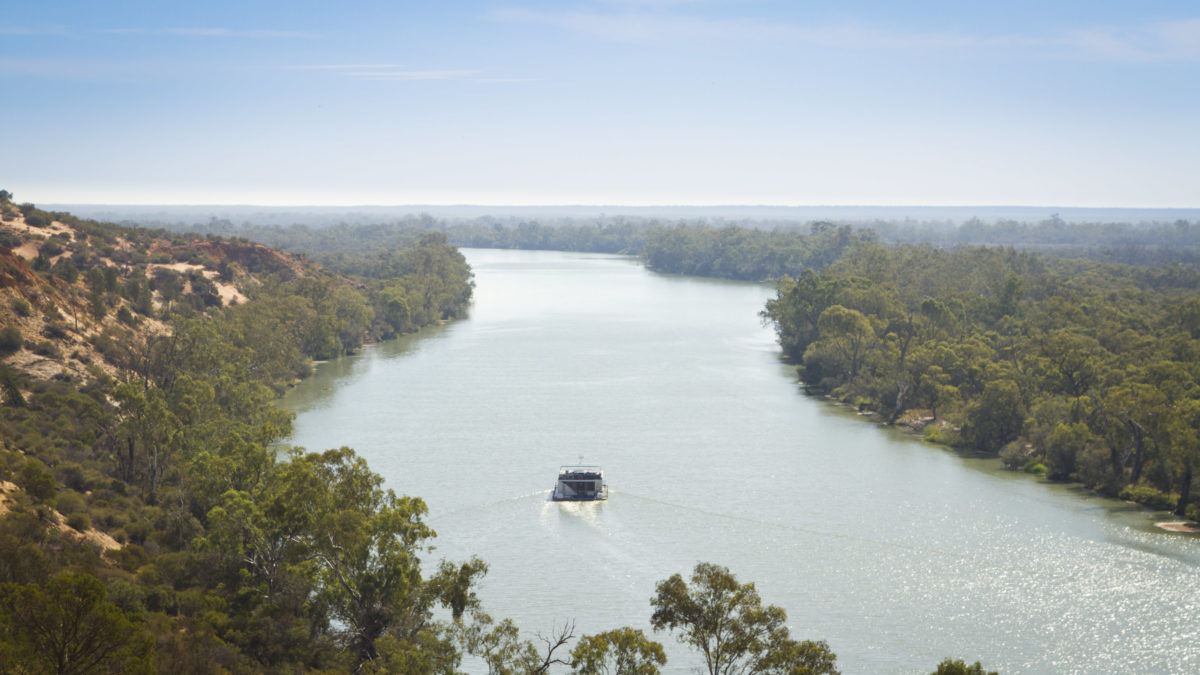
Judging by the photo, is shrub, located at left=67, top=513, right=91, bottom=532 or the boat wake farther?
the boat wake

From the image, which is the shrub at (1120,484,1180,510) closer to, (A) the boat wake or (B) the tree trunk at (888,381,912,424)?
(A) the boat wake

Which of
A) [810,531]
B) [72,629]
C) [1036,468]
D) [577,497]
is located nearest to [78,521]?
[72,629]

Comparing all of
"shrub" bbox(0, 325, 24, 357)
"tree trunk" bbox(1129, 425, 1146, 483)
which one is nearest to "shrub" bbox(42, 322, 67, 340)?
"shrub" bbox(0, 325, 24, 357)

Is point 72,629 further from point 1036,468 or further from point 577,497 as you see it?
point 1036,468

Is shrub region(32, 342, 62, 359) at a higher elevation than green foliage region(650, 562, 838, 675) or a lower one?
higher

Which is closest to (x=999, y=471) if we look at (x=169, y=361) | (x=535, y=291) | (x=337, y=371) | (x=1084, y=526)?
(x=1084, y=526)

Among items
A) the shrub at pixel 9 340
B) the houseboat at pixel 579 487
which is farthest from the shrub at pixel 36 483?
the shrub at pixel 9 340
